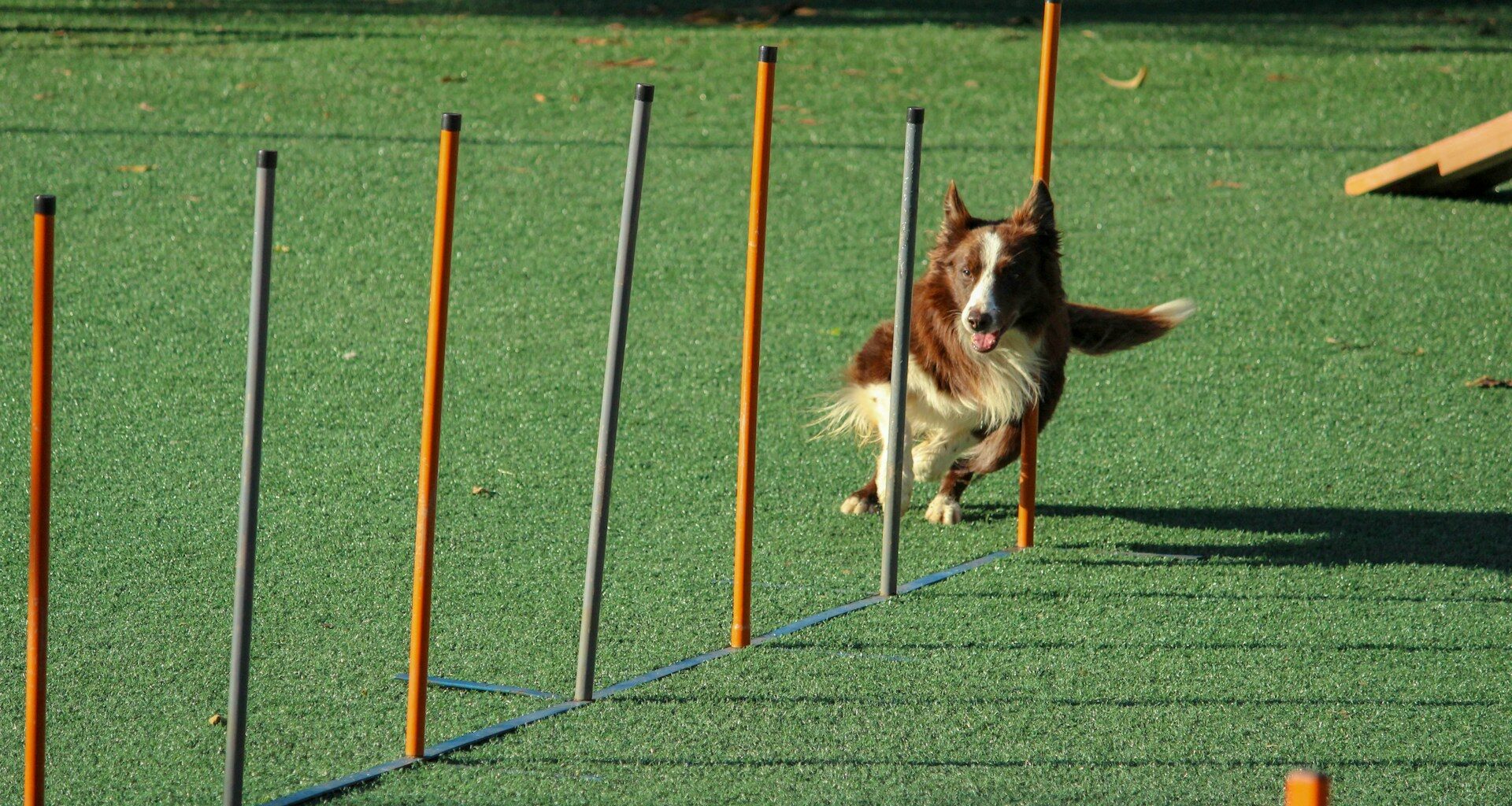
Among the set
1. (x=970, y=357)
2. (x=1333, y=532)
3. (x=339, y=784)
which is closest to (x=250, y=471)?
(x=339, y=784)

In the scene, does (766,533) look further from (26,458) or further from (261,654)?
(26,458)

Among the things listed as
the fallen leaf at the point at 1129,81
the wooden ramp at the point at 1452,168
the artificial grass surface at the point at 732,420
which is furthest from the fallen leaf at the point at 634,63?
the wooden ramp at the point at 1452,168

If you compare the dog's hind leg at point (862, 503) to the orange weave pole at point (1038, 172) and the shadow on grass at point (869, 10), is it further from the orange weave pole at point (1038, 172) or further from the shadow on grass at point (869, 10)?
the shadow on grass at point (869, 10)

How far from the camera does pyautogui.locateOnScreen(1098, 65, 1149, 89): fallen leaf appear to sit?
1007cm

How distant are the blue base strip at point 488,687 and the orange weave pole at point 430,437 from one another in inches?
15.1

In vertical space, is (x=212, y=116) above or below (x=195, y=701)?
above

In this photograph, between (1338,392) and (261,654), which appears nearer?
(261,654)

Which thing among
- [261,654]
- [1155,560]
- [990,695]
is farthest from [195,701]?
[1155,560]

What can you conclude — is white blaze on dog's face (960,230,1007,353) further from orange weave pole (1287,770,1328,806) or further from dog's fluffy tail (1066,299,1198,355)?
orange weave pole (1287,770,1328,806)

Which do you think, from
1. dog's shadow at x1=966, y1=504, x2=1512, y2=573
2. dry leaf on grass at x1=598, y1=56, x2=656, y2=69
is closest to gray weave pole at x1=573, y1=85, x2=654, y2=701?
dog's shadow at x1=966, y1=504, x2=1512, y2=573

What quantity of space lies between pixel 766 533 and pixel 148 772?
214 cm

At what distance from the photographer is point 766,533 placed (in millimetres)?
4934

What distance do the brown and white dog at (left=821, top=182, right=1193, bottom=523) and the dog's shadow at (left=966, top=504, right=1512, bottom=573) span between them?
1.11ft

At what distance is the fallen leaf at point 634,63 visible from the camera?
33.8ft
